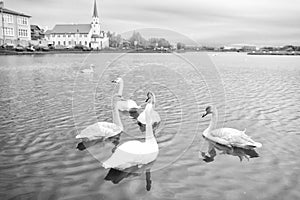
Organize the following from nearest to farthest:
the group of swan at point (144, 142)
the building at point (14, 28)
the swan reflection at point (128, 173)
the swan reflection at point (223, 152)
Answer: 1. the swan reflection at point (128, 173)
2. the group of swan at point (144, 142)
3. the swan reflection at point (223, 152)
4. the building at point (14, 28)

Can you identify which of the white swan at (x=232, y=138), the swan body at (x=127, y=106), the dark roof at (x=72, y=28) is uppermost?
the dark roof at (x=72, y=28)

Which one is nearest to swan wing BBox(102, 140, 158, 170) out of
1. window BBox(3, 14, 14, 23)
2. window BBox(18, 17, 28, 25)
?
window BBox(3, 14, 14, 23)

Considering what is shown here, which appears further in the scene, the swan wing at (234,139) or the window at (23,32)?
the window at (23,32)

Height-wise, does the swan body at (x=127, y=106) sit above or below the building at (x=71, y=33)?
below

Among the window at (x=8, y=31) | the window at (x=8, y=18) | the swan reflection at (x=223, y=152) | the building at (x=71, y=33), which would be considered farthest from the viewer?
the building at (x=71, y=33)

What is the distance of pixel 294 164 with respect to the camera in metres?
7.48

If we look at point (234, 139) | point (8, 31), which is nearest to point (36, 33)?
point (8, 31)

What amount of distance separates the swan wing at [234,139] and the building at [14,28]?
83.4 meters

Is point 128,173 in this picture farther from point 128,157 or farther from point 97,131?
point 97,131

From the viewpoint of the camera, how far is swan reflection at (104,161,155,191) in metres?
6.47

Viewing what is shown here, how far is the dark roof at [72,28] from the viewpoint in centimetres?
13775

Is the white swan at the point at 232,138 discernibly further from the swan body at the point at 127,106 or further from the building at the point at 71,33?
the building at the point at 71,33

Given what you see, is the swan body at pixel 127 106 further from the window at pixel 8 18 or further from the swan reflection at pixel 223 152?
the window at pixel 8 18

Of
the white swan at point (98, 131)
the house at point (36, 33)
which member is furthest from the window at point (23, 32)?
the white swan at point (98, 131)
